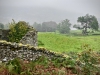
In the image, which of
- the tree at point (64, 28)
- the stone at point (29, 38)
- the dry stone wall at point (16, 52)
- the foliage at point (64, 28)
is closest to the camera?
the dry stone wall at point (16, 52)

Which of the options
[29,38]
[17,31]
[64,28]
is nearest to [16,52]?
[17,31]

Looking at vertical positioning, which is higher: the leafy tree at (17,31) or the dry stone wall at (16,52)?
the leafy tree at (17,31)

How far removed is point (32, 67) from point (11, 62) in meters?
1.42

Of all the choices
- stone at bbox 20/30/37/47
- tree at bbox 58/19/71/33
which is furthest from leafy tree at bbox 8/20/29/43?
tree at bbox 58/19/71/33

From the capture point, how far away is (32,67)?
1388 cm

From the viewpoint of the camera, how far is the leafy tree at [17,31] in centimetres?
2231

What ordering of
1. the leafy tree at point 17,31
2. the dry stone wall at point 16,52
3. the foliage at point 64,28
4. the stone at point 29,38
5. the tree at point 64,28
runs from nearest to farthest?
the dry stone wall at point 16,52 < the leafy tree at point 17,31 < the stone at point 29,38 < the tree at point 64,28 < the foliage at point 64,28

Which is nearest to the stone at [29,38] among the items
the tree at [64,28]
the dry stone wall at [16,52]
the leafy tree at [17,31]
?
the leafy tree at [17,31]

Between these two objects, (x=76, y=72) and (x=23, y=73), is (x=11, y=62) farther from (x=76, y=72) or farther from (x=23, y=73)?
(x=76, y=72)

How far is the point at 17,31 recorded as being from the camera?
22.7m

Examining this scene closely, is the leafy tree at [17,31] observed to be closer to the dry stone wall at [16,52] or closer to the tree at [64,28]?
the dry stone wall at [16,52]

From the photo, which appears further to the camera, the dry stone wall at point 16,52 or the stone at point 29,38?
the stone at point 29,38

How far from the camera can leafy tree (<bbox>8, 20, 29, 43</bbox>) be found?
73.2 feet

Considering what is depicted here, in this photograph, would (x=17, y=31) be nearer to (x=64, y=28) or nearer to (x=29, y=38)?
(x=29, y=38)
